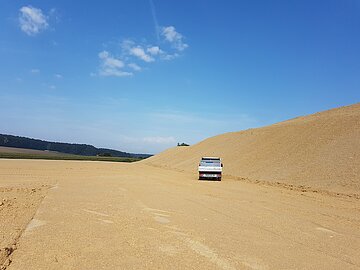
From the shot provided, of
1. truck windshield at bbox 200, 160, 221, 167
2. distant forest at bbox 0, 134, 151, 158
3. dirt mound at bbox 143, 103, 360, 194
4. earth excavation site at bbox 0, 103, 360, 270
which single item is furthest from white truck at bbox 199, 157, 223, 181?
distant forest at bbox 0, 134, 151, 158

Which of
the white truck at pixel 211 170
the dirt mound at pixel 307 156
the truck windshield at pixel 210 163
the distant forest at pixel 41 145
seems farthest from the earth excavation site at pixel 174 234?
the distant forest at pixel 41 145

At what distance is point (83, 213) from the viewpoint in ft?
38.6

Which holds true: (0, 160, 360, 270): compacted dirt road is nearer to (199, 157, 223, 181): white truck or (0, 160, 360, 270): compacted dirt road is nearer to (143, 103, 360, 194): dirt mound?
(143, 103, 360, 194): dirt mound

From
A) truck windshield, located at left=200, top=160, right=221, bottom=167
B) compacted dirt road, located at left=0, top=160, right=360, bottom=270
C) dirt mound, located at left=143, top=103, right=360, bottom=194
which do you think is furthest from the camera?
truck windshield, located at left=200, top=160, right=221, bottom=167

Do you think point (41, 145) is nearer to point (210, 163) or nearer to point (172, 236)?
point (210, 163)

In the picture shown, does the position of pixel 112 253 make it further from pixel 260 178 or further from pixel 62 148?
pixel 62 148

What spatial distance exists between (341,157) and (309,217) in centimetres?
1795

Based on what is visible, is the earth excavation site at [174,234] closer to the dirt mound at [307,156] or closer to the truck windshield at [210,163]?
the dirt mound at [307,156]

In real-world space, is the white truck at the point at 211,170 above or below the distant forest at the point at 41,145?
below

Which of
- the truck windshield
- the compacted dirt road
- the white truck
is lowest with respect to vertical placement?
the compacted dirt road

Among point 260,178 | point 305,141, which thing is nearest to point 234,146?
point 305,141

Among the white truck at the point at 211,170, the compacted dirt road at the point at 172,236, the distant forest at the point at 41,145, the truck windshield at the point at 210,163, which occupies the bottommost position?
the compacted dirt road at the point at 172,236

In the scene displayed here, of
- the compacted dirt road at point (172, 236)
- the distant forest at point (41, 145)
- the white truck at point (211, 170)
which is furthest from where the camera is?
the distant forest at point (41, 145)

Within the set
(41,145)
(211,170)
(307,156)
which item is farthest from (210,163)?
(41,145)
